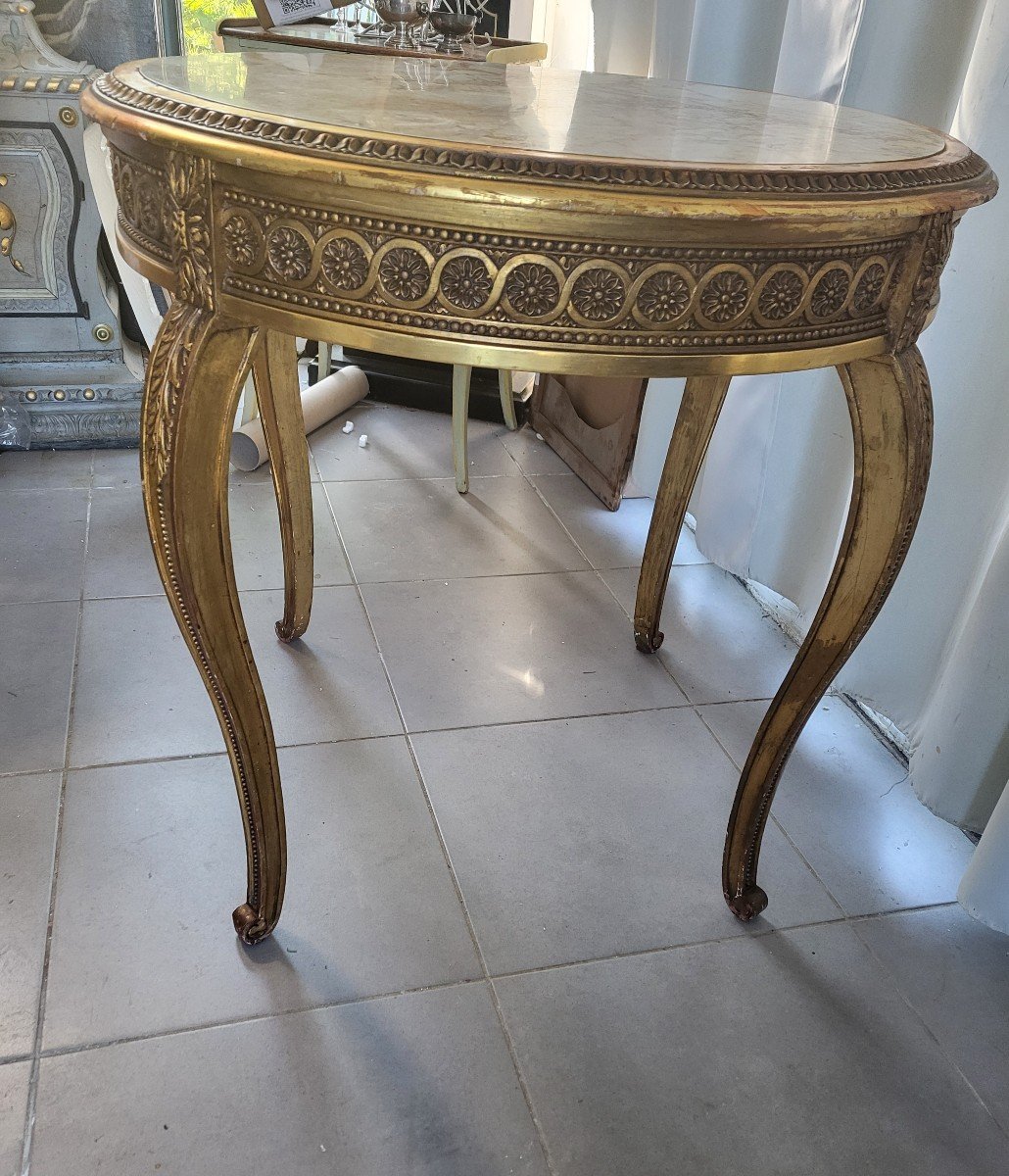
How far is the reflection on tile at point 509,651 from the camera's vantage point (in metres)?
1.50

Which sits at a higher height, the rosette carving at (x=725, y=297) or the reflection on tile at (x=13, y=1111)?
the rosette carving at (x=725, y=297)

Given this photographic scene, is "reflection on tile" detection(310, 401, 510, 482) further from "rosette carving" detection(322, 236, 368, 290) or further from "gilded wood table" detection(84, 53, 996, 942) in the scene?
"rosette carving" detection(322, 236, 368, 290)

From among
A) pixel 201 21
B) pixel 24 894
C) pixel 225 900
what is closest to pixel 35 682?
pixel 24 894

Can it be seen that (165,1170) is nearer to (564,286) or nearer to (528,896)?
(528,896)

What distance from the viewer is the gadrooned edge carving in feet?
2.10

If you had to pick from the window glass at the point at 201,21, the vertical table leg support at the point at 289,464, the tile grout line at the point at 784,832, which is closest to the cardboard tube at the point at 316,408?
the vertical table leg support at the point at 289,464

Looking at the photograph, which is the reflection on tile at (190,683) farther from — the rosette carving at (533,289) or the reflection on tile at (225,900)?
the rosette carving at (533,289)

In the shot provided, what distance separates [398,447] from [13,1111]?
5.23 ft

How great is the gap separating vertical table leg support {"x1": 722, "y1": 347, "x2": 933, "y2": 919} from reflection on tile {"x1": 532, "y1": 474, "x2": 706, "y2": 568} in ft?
2.70

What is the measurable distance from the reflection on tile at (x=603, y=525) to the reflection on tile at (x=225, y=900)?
0.72 metres

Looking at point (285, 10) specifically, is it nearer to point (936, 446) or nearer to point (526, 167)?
point (936, 446)

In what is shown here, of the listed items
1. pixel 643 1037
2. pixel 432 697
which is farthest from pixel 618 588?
pixel 643 1037

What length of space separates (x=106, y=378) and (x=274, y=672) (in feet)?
3.22

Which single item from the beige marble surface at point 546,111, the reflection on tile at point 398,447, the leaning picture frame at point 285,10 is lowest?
the reflection on tile at point 398,447
